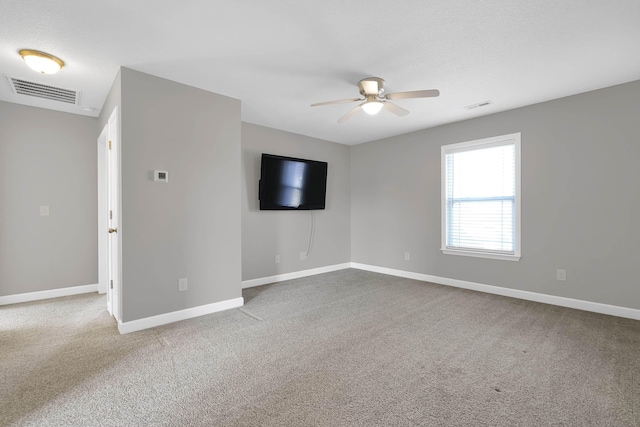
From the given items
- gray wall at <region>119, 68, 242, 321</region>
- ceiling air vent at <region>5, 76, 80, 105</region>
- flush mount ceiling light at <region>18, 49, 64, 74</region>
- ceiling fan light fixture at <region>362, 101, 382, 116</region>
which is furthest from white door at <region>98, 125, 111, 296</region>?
ceiling fan light fixture at <region>362, 101, 382, 116</region>

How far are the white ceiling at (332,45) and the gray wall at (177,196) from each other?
0.26 m

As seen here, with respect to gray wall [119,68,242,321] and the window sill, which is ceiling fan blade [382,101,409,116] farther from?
the window sill

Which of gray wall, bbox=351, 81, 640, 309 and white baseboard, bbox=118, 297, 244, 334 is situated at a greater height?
gray wall, bbox=351, 81, 640, 309

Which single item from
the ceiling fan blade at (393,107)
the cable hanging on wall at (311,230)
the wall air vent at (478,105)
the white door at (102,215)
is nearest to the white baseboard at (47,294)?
the white door at (102,215)

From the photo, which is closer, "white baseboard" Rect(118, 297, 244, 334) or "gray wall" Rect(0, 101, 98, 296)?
"white baseboard" Rect(118, 297, 244, 334)

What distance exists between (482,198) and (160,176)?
13.6 ft

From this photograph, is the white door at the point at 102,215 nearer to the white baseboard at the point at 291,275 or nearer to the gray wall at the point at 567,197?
the white baseboard at the point at 291,275

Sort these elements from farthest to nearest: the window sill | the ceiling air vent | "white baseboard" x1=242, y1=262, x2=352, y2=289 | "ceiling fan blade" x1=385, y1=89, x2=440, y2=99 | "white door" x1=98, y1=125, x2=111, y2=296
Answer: "white baseboard" x1=242, y1=262, x2=352, y2=289 → "white door" x1=98, y1=125, x2=111, y2=296 → the window sill → the ceiling air vent → "ceiling fan blade" x1=385, y1=89, x2=440, y2=99

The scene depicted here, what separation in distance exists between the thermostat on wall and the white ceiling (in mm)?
968

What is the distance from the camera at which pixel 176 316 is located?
3.11 meters

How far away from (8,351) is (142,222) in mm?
1399

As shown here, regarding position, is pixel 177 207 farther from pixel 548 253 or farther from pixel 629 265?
pixel 629 265

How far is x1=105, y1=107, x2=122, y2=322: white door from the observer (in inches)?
113

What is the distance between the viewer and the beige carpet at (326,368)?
5.57ft
